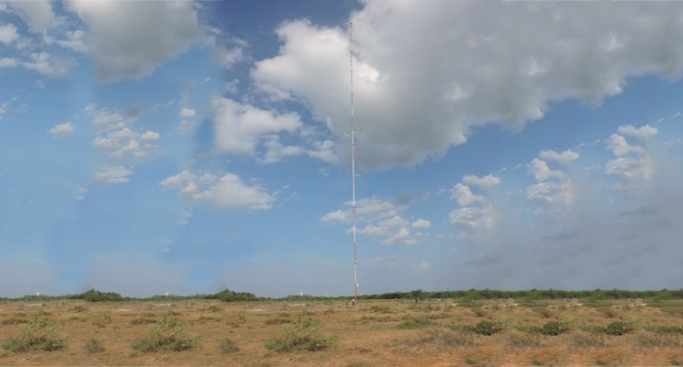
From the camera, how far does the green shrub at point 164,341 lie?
2641 cm

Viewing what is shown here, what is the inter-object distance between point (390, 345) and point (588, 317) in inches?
1007

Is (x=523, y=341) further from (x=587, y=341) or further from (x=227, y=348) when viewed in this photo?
(x=227, y=348)

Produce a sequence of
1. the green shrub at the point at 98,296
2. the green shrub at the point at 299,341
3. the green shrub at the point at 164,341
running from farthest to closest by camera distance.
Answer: the green shrub at the point at 98,296, the green shrub at the point at 164,341, the green shrub at the point at 299,341

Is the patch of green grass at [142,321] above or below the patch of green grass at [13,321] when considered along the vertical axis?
below

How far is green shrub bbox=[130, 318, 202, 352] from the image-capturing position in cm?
2641

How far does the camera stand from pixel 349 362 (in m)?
22.8

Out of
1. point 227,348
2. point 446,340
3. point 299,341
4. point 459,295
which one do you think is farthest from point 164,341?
point 459,295

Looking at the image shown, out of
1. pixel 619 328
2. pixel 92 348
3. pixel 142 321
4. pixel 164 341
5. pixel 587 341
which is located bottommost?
pixel 587 341

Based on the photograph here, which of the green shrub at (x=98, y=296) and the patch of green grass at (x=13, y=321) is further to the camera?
the green shrub at (x=98, y=296)

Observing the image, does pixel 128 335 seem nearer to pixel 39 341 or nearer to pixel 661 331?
pixel 39 341

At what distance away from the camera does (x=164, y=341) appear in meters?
27.0

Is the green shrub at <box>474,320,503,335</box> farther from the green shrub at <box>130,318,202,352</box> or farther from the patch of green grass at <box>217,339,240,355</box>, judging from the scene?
the green shrub at <box>130,318,202,352</box>

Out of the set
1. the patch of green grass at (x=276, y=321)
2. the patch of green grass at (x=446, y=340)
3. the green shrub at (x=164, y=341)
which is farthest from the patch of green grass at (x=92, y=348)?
the patch of green grass at (x=446, y=340)

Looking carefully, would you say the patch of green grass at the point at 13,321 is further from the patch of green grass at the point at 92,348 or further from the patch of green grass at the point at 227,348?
the patch of green grass at the point at 227,348
